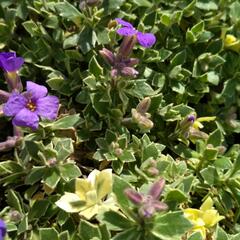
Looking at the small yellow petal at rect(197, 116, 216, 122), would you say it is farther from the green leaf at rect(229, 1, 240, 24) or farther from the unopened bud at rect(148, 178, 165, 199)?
the unopened bud at rect(148, 178, 165, 199)

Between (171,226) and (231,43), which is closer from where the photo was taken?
(171,226)

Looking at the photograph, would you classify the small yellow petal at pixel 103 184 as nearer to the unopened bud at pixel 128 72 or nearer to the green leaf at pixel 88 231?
the green leaf at pixel 88 231

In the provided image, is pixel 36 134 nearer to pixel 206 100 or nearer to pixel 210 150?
pixel 210 150

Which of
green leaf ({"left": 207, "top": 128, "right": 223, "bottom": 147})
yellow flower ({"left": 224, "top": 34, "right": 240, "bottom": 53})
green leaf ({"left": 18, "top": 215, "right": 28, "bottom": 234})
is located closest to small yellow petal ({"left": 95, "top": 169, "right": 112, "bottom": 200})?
green leaf ({"left": 18, "top": 215, "right": 28, "bottom": 234})

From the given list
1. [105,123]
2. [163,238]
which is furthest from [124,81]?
[163,238]

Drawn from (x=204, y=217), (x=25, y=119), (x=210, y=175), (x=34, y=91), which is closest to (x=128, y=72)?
(x=34, y=91)

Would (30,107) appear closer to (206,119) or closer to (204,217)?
(204,217)

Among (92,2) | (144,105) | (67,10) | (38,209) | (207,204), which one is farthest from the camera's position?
(67,10)

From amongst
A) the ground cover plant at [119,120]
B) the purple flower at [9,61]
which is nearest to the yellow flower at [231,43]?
the ground cover plant at [119,120]
